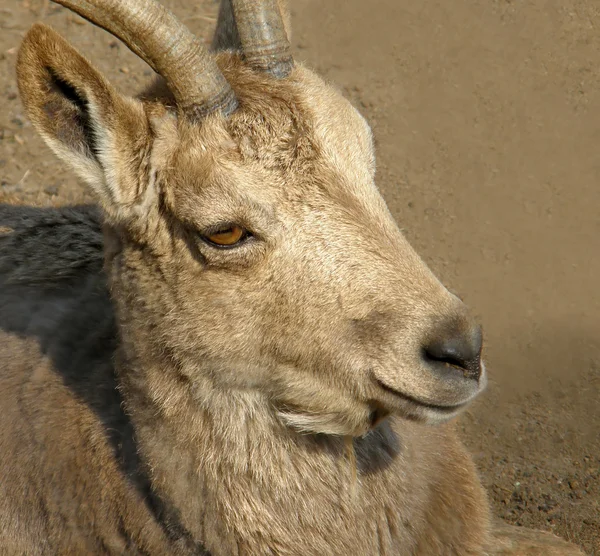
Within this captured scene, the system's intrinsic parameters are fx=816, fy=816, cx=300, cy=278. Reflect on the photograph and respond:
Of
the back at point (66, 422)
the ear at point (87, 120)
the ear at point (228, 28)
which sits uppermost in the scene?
the ear at point (228, 28)

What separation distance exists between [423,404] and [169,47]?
182 cm

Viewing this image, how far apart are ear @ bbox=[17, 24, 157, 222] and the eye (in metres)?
0.40

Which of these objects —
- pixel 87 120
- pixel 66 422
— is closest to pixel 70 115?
pixel 87 120

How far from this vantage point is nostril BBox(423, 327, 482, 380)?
10.4 ft

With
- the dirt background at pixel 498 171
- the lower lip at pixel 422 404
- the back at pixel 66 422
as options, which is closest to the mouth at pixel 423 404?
the lower lip at pixel 422 404

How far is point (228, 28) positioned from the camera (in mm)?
4219

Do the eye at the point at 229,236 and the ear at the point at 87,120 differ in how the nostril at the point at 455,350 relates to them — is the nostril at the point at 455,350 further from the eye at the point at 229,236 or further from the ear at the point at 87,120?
the ear at the point at 87,120

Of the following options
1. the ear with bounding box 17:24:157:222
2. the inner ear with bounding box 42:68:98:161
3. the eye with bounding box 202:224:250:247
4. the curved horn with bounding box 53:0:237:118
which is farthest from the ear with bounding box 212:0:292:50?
the eye with bounding box 202:224:250:247

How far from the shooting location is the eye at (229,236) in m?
3.38

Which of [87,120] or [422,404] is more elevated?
[87,120]

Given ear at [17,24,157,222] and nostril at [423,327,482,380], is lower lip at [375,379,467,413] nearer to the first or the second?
nostril at [423,327,482,380]

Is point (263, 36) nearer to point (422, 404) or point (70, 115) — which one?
point (70, 115)

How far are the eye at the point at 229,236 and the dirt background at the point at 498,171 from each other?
372cm

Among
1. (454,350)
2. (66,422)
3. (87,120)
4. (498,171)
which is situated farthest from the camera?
(498,171)
